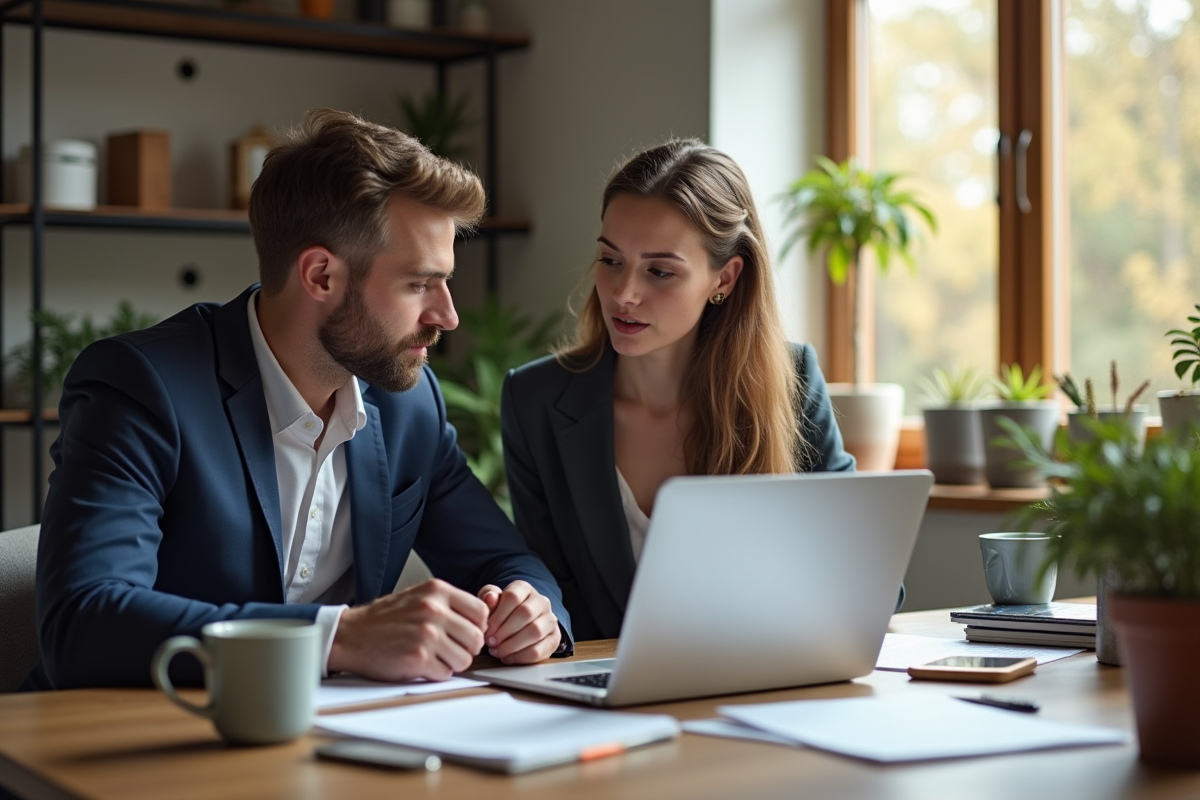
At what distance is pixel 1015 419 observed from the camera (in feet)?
9.85

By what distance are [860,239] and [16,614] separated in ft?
6.94

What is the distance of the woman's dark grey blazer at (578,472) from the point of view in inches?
83.8

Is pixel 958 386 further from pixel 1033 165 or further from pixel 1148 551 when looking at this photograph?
pixel 1148 551

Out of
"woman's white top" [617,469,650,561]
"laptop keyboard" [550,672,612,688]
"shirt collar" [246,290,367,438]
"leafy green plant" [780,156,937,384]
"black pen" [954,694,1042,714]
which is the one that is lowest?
"black pen" [954,694,1042,714]

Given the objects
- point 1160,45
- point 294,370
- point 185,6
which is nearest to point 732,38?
point 1160,45

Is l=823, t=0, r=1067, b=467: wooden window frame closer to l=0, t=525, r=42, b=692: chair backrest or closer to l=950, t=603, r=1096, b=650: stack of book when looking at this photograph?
l=950, t=603, r=1096, b=650: stack of book

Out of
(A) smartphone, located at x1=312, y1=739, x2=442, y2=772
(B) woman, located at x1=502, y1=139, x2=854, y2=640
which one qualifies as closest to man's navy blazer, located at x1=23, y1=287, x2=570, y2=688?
(B) woman, located at x1=502, y1=139, x2=854, y2=640

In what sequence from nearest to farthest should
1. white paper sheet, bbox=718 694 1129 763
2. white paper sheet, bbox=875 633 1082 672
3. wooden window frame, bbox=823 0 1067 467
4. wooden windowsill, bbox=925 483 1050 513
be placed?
white paper sheet, bbox=718 694 1129 763
white paper sheet, bbox=875 633 1082 672
wooden windowsill, bbox=925 483 1050 513
wooden window frame, bbox=823 0 1067 467

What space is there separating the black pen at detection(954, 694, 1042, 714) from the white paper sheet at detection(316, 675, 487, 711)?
1.57 ft

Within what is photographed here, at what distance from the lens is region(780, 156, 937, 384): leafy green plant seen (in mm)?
3285

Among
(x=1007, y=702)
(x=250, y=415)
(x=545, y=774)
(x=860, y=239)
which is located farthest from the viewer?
(x=860, y=239)

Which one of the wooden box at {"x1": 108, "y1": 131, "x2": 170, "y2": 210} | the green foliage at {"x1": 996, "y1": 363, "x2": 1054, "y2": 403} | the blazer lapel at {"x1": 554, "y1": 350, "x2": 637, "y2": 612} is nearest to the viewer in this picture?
the blazer lapel at {"x1": 554, "y1": 350, "x2": 637, "y2": 612}

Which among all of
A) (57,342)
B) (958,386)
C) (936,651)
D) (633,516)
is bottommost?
(936,651)

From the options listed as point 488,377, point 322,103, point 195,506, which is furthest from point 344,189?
point 322,103
